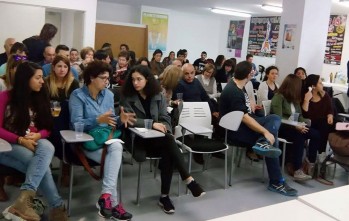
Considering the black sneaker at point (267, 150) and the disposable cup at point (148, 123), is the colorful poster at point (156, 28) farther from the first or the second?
the disposable cup at point (148, 123)

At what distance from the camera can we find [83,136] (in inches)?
106

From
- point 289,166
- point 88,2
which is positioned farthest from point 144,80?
point 88,2

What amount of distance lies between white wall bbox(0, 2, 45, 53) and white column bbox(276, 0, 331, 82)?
3985mm

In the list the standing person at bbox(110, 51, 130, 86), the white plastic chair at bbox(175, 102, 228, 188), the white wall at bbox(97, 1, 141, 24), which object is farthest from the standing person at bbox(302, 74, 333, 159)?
the white wall at bbox(97, 1, 141, 24)

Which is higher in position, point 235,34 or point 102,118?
point 235,34

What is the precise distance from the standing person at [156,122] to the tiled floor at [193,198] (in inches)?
6.5

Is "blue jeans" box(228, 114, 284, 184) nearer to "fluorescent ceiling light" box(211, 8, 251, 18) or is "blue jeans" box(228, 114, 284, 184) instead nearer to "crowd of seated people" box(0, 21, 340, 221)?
"crowd of seated people" box(0, 21, 340, 221)

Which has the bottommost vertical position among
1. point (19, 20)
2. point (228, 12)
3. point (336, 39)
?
point (19, 20)

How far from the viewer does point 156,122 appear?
10.8ft

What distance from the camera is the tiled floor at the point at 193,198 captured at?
116 inches

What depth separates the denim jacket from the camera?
9.54 ft

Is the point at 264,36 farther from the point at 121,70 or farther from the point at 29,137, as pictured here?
the point at 29,137

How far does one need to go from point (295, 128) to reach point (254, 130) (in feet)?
2.07

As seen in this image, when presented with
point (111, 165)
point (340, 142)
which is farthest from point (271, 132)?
point (111, 165)
